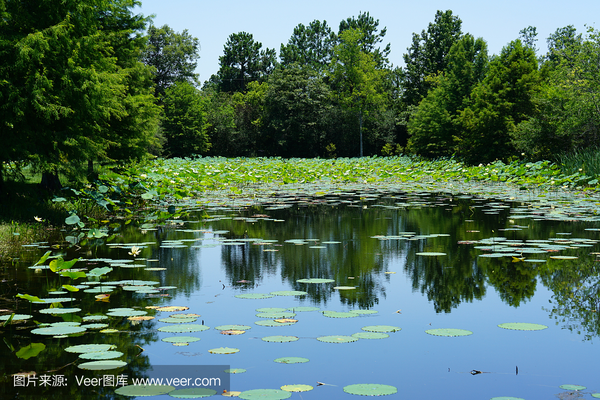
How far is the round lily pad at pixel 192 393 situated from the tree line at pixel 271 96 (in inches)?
264

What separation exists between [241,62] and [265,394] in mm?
75384

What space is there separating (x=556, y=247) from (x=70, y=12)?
867 centimetres

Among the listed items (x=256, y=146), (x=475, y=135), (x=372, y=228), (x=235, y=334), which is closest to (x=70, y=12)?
(x=372, y=228)

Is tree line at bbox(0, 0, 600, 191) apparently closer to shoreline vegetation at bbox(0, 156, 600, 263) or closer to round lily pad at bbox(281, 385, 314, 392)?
shoreline vegetation at bbox(0, 156, 600, 263)

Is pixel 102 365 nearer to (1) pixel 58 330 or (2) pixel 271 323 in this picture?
(1) pixel 58 330

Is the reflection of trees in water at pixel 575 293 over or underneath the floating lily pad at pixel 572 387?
over

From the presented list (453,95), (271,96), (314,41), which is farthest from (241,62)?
(453,95)

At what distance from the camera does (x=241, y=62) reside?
7506cm

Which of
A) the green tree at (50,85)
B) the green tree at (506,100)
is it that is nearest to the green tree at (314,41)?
the green tree at (506,100)

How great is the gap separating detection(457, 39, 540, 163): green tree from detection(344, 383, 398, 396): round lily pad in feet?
73.4

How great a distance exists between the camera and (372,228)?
8.91 meters

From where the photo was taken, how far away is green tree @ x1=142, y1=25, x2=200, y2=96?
58.8 m

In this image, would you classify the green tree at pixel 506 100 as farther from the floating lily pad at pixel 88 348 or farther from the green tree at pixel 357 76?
the green tree at pixel 357 76

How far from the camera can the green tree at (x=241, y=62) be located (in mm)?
74438
